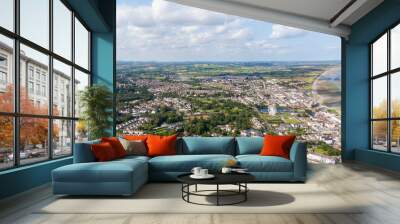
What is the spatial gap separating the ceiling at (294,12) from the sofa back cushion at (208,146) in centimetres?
Result: 360

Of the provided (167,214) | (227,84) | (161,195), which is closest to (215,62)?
(227,84)

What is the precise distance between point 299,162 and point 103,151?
122 inches

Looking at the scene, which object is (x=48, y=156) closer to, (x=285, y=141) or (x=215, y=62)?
(x=285, y=141)

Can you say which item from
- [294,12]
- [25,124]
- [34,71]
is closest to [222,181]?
[25,124]

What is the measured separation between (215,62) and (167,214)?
7833 millimetres

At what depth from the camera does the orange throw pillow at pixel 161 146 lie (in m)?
7.43

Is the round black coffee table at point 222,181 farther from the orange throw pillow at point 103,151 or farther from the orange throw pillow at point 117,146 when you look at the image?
the orange throw pillow at point 117,146

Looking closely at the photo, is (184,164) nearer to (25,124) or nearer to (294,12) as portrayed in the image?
(25,124)

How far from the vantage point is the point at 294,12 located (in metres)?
9.83

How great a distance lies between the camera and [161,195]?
18.2ft

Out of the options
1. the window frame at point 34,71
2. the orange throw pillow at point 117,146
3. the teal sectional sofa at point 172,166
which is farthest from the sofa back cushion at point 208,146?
the window frame at point 34,71

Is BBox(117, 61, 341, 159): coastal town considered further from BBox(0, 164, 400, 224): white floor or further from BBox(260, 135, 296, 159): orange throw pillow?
BBox(0, 164, 400, 224): white floor

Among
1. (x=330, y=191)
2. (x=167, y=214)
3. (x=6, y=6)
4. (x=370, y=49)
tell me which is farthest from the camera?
(x=370, y=49)

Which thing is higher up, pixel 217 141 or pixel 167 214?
pixel 217 141
